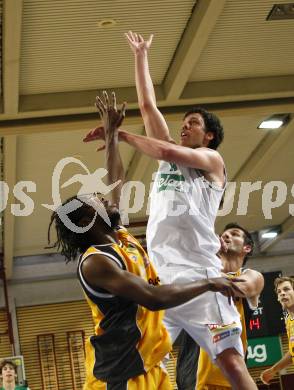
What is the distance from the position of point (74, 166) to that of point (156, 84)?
305cm

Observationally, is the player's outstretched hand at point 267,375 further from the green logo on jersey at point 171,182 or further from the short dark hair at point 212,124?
the green logo on jersey at point 171,182

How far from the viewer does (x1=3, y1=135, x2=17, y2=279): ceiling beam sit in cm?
1116

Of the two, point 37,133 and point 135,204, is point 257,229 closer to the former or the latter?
point 135,204

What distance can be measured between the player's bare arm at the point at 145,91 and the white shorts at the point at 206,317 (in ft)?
2.87

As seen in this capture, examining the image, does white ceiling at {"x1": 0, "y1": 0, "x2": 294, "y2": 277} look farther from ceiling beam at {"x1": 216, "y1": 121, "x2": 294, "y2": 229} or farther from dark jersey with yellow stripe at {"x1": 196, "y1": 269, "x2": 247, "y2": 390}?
dark jersey with yellow stripe at {"x1": 196, "y1": 269, "x2": 247, "y2": 390}

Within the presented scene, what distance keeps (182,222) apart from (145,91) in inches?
34.8

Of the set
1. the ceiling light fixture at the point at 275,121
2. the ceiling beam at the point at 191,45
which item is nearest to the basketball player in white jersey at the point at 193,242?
the ceiling beam at the point at 191,45

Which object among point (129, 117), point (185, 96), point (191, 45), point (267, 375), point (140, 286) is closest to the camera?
point (140, 286)

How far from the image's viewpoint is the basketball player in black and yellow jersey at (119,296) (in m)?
4.04

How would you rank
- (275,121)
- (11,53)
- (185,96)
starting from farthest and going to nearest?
(275,121) < (185,96) < (11,53)

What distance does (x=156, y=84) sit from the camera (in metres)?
10.0

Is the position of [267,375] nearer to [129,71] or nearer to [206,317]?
[206,317]

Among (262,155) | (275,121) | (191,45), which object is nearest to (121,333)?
(191,45)

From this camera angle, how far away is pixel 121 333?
13.9ft
